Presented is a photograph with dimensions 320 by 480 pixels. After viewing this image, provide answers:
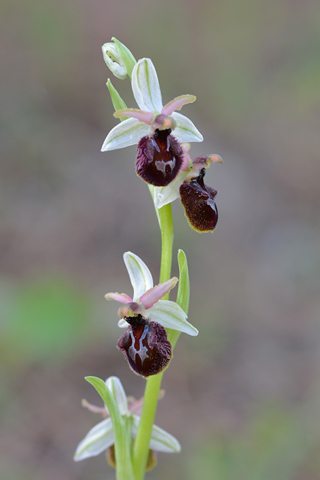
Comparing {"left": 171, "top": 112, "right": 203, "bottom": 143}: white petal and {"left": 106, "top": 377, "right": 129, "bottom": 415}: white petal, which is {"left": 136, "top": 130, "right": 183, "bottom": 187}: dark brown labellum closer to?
{"left": 171, "top": 112, "right": 203, "bottom": 143}: white petal

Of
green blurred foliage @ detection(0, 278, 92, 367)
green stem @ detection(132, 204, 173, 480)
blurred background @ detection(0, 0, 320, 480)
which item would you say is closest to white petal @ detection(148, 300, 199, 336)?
green stem @ detection(132, 204, 173, 480)

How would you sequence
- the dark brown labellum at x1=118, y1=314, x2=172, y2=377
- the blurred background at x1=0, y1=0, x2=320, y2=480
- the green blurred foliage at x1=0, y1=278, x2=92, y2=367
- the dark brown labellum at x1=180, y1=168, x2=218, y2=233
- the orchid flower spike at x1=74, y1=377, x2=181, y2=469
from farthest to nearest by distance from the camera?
the green blurred foliage at x1=0, y1=278, x2=92, y2=367 < the blurred background at x1=0, y1=0, x2=320, y2=480 < the orchid flower spike at x1=74, y1=377, x2=181, y2=469 < the dark brown labellum at x1=180, y1=168, x2=218, y2=233 < the dark brown labellum at x1=118, y1=314, x2=172, y2=377

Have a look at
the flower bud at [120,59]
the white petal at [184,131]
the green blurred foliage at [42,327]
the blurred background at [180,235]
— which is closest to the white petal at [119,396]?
the white petal at [184,131]

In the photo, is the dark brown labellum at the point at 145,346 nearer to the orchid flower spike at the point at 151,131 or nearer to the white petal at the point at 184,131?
the orchid flower spike at the point at 151,131

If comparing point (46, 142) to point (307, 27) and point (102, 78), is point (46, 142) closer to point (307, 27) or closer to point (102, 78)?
point (102, 78)

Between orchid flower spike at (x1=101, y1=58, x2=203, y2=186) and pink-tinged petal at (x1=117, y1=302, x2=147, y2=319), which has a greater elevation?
orchid flower spike at (x1=101, y1=58, x2=203, y2=186)

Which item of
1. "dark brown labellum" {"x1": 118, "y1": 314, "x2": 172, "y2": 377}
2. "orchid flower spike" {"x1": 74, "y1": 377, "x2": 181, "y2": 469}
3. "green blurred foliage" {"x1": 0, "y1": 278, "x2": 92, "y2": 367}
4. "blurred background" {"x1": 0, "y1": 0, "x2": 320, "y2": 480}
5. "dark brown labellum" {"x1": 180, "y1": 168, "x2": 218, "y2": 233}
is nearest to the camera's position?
"dark brown labellum" {"x1": 118, "y1": 314, "x2": 172, "y2": 377}

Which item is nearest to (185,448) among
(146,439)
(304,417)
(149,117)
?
(304,417)
